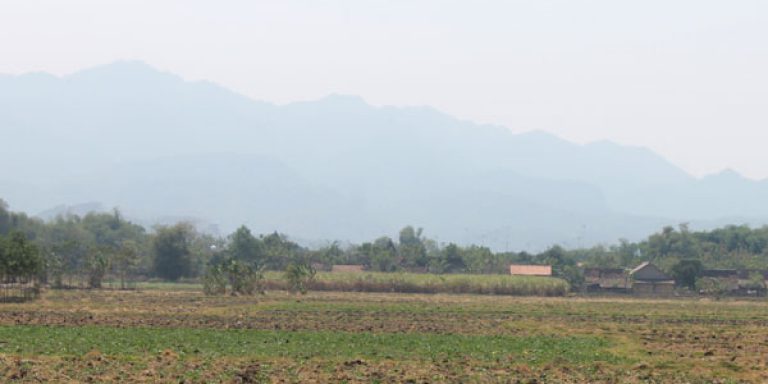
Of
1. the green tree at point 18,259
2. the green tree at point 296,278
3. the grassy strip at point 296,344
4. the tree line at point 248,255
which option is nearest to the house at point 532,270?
the tree line at point 248,255

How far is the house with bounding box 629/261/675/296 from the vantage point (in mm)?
126019

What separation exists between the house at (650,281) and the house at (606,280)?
114cm

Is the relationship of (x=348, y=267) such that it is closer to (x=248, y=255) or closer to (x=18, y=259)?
(x=248, y=255)

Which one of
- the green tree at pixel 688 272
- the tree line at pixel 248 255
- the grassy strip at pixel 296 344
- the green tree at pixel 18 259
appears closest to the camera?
the grassy strip at pixel 296 344

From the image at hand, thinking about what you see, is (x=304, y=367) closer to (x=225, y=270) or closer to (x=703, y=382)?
(x=703, y=382)

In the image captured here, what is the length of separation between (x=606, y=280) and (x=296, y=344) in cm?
9519

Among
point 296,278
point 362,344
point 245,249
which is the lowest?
point 362,344

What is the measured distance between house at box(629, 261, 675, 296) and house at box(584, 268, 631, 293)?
114 centimetres

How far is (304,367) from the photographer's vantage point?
35.1 m

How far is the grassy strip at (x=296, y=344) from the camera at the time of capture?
129ft

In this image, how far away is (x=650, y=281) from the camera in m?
131

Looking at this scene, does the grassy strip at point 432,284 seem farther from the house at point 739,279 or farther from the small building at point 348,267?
the small building at point 348,267

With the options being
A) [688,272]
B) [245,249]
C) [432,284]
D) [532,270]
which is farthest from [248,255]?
[688,272]

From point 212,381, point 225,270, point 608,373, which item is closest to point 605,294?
point 225,270
